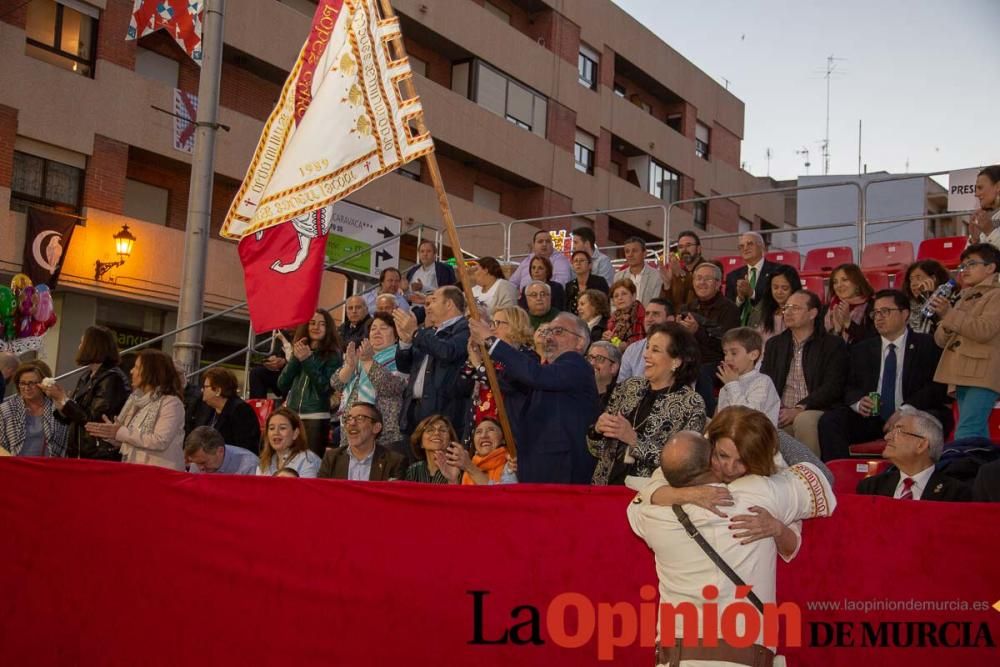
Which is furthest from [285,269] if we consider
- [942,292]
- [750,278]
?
[750,278]

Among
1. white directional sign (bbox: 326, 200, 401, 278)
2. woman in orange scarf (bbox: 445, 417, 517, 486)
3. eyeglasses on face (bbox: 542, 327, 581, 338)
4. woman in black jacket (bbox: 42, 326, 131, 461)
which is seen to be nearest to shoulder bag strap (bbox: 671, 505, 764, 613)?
eyeglasses on face (bbox: 542, 327, 581, 338)

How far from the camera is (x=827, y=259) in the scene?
14469 mm

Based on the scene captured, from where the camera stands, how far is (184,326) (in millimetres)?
9609

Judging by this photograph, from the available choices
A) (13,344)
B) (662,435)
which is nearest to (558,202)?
(13,344)

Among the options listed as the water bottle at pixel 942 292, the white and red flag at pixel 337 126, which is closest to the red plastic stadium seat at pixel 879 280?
the water bottle at pixel 942 292

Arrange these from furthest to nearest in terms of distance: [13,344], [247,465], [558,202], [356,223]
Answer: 1. [558,202]
2. [356,223]
3. [13,344]
4. [247,465]

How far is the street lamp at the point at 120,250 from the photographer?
750 inches

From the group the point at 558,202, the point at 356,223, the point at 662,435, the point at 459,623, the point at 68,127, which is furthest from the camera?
the point at 558,202

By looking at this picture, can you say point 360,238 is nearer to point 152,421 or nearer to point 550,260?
point 550,260

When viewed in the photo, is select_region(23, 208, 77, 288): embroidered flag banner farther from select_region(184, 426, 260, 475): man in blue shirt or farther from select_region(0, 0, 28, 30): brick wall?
select_region(184, 426, 260, 475): man in blue shirt

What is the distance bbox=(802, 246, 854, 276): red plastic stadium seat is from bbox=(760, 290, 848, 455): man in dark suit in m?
6.23

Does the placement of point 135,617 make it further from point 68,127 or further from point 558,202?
point 558,202

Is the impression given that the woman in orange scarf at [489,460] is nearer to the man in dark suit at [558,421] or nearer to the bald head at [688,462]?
the man in dark suit at [558,421]

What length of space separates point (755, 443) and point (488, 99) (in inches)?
1004
